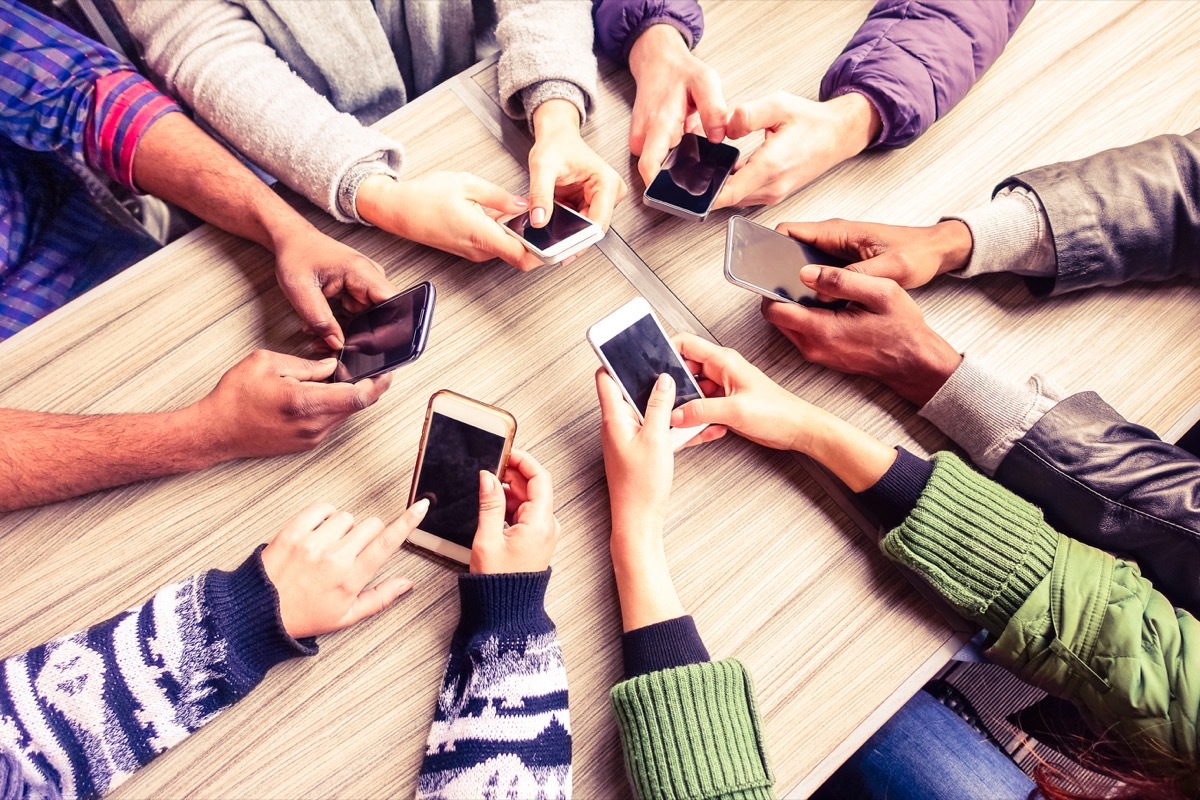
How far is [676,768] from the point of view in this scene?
70cm

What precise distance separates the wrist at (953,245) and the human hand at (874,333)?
0.09 metres

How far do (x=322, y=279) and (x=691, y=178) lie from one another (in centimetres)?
54

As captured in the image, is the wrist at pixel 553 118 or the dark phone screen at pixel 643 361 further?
the wrist at pixel 553 118

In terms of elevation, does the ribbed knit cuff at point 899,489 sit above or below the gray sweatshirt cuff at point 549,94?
below

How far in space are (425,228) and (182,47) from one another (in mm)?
482

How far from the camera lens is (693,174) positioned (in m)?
0.97

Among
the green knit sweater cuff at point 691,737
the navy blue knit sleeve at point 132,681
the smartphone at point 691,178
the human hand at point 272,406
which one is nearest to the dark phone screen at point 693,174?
the smartphone at point 691,178

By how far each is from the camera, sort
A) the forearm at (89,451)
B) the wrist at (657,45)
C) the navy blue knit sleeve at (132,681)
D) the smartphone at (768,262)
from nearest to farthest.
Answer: the navy blue knit sleeve at (132,681) → the forearm at (89,451) → the smartphone at (768,262) → the wrist at (657,45)

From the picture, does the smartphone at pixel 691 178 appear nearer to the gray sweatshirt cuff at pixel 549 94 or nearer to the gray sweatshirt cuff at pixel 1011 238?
the gray sweatshirt cuff at pixel 549 94

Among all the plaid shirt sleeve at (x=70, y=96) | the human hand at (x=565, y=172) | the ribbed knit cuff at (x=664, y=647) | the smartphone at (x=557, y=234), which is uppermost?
the plaid shirt sleeve at (x=70, y=96)

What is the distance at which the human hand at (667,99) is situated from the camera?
99 cm

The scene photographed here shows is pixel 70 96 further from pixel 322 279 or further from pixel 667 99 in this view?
pixel 667 99

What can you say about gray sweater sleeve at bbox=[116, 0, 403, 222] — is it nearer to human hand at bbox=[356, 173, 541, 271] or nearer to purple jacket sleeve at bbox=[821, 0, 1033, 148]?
human hand at bbox=[356, 173, 541, 271]

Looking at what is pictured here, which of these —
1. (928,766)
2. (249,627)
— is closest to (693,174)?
(249,627)
